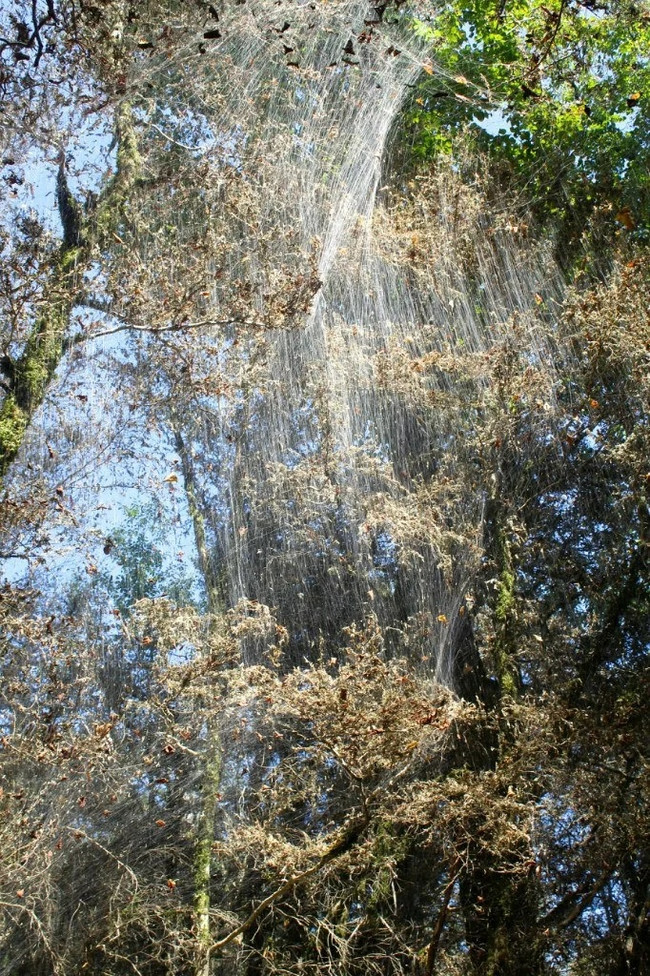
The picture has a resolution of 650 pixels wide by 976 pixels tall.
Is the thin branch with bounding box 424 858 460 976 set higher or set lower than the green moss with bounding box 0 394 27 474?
lower

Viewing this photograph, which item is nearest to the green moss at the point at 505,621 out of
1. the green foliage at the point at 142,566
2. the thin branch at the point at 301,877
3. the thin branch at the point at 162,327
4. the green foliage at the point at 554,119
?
the thin branch at the point at 301,877

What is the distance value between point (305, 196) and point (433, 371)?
2.16 meters

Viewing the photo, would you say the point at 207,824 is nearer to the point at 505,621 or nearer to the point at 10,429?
the point at 505,621

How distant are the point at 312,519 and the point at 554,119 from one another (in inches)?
211

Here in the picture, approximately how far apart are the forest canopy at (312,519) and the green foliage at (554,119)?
72mm

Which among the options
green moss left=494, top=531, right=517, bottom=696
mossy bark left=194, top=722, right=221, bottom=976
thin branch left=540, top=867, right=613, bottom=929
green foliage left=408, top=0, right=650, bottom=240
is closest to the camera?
thin branch left=540, top=867, right=613, bottom=929

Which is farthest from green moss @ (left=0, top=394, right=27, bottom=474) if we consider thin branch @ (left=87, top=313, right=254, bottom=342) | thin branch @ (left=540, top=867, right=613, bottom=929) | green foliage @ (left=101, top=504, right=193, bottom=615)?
thin branch @ (left=540, top=867, right=613, bottom=929)

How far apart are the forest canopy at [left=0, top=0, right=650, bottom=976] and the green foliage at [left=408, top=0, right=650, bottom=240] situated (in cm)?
7

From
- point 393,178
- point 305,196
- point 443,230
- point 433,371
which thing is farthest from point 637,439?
point 393,178

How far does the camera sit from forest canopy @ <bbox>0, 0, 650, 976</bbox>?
17.9 feet

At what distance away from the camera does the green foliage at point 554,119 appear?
883 centimetres

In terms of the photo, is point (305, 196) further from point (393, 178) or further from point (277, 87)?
point (393, 178)

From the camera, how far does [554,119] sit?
923cm

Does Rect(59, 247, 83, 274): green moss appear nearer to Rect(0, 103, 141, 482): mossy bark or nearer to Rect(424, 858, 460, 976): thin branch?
Rect(0, 103, 141, 482): mossy bark
